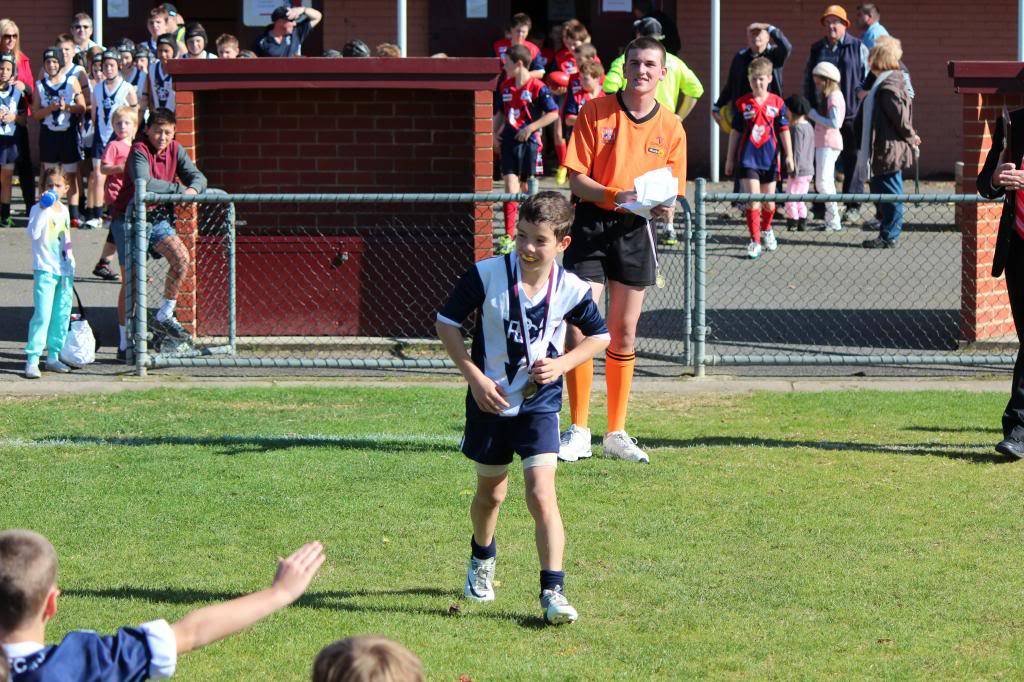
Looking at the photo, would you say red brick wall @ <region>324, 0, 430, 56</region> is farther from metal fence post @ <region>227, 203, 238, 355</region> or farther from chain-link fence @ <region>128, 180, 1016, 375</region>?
metal fence post @ <region>227, 203, 238, 355</region>

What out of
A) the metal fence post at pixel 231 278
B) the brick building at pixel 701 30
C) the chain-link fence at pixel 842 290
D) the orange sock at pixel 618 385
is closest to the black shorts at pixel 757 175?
the chain-link fence at pixel 842 290

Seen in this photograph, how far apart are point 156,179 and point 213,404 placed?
2207 millimetres

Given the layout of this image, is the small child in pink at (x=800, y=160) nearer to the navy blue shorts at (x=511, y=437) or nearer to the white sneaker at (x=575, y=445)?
the white sneaker at (x=575, y=445)

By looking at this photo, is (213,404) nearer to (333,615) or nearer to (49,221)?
(49,221)

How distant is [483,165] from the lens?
1115cm

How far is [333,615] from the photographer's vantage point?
559cm

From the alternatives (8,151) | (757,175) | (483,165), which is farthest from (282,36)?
(483,165)

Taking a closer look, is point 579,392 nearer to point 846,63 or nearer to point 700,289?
point 700,289

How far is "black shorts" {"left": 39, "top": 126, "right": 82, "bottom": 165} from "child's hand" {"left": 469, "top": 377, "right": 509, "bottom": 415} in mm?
12183

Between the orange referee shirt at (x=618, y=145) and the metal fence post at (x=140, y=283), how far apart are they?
3.56 metres

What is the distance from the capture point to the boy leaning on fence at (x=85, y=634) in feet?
10.9

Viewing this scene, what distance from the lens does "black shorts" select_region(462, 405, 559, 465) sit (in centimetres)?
561

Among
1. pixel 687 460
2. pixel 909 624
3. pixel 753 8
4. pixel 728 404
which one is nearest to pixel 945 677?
pixel 909 624

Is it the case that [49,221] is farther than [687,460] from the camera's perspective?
Yes
